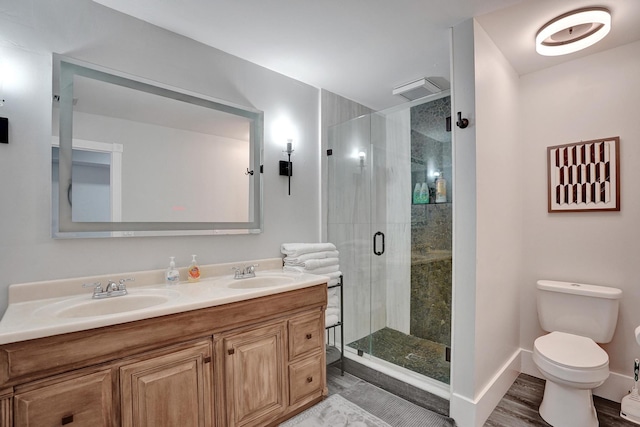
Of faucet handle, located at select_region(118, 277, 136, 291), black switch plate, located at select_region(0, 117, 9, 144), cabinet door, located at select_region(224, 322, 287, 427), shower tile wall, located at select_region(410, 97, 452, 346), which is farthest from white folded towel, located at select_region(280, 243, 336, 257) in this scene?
black switch plate, located at select_region(0, 117, 9, 144)

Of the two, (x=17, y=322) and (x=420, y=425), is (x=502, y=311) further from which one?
(x=17, y=322)

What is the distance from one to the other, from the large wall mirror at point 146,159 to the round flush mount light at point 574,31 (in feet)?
6.40

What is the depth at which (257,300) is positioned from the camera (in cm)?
174

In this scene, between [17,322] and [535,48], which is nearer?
[17,322]

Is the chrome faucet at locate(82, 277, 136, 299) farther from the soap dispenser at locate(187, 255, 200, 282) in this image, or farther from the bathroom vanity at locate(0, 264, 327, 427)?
the soap dispenser at locate(187, 255, 200, 282)

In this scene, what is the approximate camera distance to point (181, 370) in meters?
1.48

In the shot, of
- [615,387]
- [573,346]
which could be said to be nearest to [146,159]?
[573,346]

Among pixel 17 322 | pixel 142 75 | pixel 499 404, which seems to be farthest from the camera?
pixel 499 404

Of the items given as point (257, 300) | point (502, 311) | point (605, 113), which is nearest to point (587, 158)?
point (605, 113)

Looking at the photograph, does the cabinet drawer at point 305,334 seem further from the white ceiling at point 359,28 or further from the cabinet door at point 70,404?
the white ceiling at point 359,28

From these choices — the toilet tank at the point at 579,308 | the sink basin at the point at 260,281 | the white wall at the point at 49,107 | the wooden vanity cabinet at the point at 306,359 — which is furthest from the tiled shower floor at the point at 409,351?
the white wall at the point at 49,107

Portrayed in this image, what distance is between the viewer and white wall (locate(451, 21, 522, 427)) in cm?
188

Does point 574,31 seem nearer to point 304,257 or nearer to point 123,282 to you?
point 304,257

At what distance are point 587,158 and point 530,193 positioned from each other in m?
0.43
